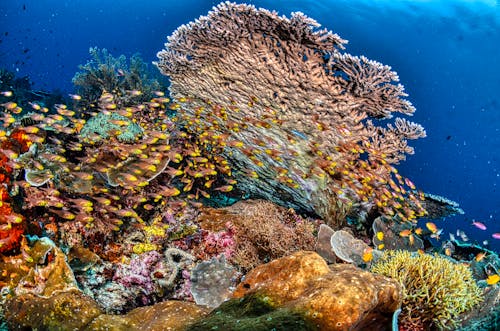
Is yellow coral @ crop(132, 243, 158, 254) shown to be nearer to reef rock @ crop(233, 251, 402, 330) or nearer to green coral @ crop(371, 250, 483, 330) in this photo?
reef rock @ crop(233, 251, 402, 330)

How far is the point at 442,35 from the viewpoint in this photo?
34.0m

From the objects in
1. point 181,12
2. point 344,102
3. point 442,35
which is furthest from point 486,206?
point 344,102

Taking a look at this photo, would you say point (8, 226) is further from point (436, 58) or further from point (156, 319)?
point (436, 58)

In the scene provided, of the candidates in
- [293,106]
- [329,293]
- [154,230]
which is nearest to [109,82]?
[154,230]

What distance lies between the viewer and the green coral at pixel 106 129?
23.2 feet

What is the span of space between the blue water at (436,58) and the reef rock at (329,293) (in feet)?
37.5

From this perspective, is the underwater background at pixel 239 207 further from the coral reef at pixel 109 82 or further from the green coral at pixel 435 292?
the coral reef at pixel 109 82

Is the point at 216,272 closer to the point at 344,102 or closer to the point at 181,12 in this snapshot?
the point at 344,102

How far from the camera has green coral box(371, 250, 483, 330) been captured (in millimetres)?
3910

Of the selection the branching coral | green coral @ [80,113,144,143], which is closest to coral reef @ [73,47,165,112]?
green coral @ [80,113,144,143]

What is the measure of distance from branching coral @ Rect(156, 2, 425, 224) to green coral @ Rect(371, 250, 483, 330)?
2.62 m

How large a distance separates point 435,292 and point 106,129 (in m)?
7.03

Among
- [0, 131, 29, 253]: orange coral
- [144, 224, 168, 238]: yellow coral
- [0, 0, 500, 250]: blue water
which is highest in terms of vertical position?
[0, 0, 500, 250]: blue water

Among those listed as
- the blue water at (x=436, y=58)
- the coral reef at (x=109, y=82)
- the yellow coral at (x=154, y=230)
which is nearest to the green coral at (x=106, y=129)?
the yellow coral at (x=154, y=230)
